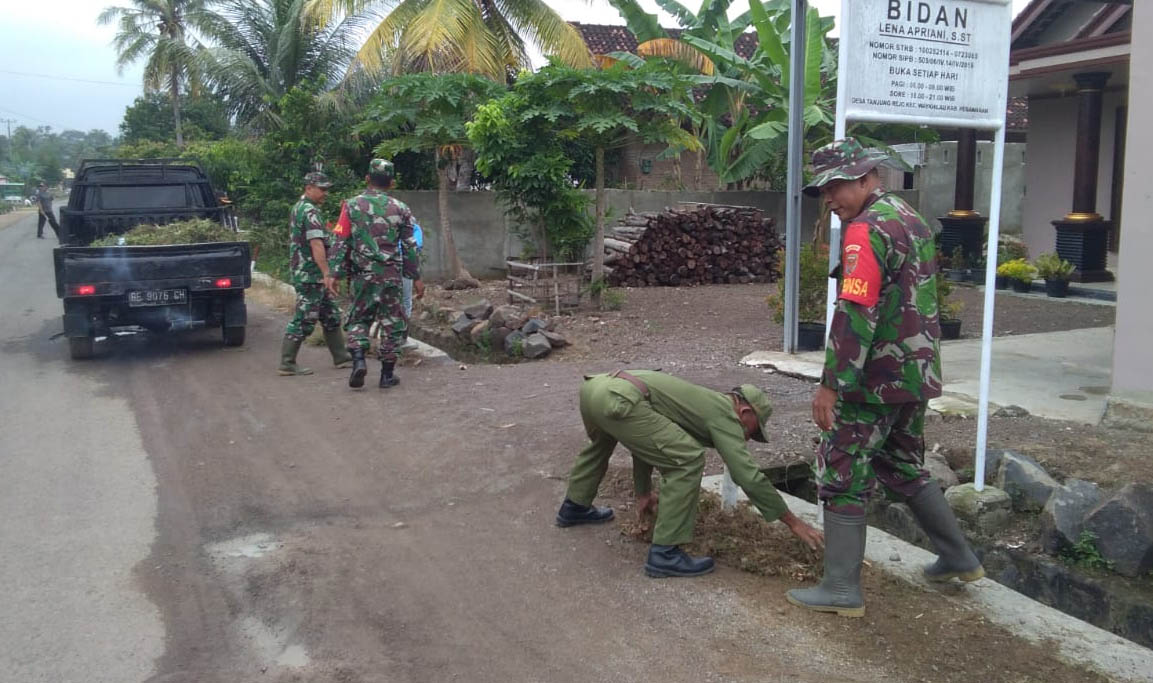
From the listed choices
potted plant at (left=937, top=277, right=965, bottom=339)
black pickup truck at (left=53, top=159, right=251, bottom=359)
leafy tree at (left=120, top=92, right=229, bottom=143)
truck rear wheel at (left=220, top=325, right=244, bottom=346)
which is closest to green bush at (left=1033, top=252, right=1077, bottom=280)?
potted plant at (left=937, top=277, right=965, bottom=339)

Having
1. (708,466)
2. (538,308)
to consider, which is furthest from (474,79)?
(708,466)

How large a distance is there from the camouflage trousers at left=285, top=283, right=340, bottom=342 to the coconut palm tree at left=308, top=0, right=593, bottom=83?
8117 mm

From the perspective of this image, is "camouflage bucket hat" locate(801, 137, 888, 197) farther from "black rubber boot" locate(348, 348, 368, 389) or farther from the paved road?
"black rubber boot" locate(348, 348, 368, 389)

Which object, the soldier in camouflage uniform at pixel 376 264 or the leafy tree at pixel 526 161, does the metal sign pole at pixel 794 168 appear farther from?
the soldier in camouflage uniform at pixel 376 264

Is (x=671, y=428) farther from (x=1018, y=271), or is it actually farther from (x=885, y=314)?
(x=1018, y=271)

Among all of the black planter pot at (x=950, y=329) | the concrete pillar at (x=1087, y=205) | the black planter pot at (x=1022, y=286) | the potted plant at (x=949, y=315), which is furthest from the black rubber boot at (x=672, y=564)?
the concrete pillar at (x=1087, y=205)

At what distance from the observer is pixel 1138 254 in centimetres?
637

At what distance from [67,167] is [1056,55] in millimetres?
105050

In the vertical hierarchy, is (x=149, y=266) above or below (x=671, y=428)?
above

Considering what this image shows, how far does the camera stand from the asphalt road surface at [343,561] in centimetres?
363

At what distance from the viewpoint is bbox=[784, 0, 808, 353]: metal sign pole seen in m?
9.03

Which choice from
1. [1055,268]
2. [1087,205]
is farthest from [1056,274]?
[1087,205]

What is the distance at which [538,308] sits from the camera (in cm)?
1223

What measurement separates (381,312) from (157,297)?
9.37 ft
